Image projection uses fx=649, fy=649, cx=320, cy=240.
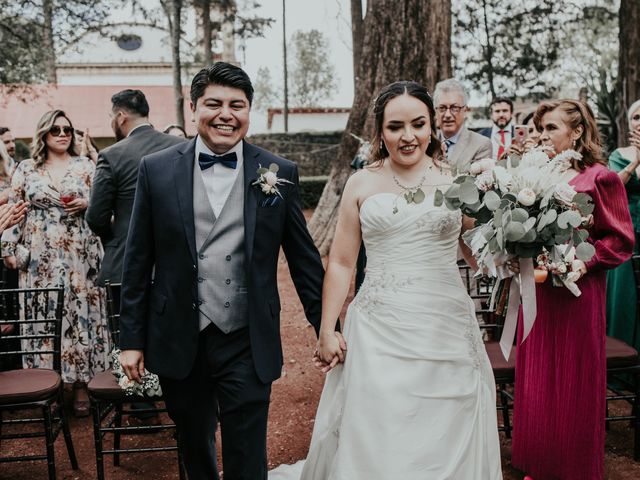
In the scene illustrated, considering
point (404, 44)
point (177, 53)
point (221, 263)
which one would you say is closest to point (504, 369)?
point (221, 263)

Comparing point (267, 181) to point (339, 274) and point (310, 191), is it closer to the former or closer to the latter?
point (339, 274)

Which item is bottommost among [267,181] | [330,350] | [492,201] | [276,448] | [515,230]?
[276,448]

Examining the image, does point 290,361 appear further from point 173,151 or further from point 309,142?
point 309,142

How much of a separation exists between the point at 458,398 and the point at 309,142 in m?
24.0

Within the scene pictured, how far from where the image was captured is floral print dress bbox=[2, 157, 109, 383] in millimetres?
5395

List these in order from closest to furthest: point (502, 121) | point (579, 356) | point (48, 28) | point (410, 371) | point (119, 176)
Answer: point (410, 371) < point (579, 356) < point (119, 176) < point (502, 121) < point (48, 28)

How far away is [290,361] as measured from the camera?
6.40 m

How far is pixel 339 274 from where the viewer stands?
3.21 m

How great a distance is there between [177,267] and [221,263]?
0.19m

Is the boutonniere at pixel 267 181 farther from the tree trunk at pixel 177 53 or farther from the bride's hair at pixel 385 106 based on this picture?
the tree trunk at pixel 177 53

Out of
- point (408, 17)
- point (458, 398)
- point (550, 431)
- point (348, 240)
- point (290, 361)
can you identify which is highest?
point (408, 17)

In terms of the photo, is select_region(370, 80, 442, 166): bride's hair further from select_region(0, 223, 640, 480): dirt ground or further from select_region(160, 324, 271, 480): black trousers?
select_region(0, 223, 640, 480): dirt ground

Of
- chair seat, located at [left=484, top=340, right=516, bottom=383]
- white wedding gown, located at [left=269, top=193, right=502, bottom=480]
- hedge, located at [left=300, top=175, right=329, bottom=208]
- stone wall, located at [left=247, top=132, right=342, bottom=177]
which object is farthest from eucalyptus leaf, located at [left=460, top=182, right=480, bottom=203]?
stone wall, located at [left=247, top=132, right=342, bottom=177]

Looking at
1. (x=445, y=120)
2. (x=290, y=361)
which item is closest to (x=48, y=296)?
(x=290, y=361)
